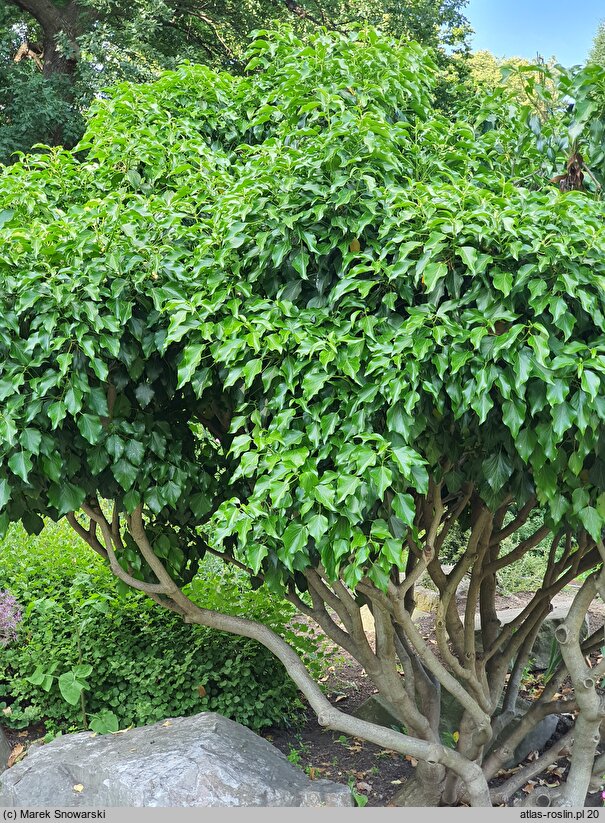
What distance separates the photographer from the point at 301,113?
3.19 meters

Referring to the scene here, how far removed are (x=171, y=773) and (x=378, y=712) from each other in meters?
1.68

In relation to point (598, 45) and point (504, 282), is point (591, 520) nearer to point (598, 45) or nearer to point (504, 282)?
point (504, 282)

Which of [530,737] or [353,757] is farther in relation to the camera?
[353,757]

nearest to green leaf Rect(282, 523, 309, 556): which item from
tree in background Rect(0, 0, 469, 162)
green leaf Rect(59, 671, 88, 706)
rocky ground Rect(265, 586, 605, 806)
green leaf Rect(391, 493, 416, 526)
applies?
green leaf Rect(391, 493, 416, 526)

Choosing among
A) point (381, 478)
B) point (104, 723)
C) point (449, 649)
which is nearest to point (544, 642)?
point (449, 649)

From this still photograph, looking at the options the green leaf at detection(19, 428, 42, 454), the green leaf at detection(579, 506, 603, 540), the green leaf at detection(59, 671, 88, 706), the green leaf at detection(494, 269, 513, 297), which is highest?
the green leaf at detection(494, 269, 513, 297)

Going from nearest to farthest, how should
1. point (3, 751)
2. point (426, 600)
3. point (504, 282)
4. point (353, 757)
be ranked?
point (504, 282) → point (3, 751) → point (353, 757) → point (426, 600)

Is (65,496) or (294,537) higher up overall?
(65,496)

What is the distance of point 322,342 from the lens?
105 inches

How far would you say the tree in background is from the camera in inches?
400

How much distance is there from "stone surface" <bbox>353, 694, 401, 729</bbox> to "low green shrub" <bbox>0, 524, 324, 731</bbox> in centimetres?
37

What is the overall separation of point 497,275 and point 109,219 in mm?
1482

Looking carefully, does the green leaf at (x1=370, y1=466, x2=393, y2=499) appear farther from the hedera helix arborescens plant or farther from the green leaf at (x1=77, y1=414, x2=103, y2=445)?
the green leaf at (x1=77, y1=414, x2=103, y2=445)

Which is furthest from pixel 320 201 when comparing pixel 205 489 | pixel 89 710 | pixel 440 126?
pixel 89 710
